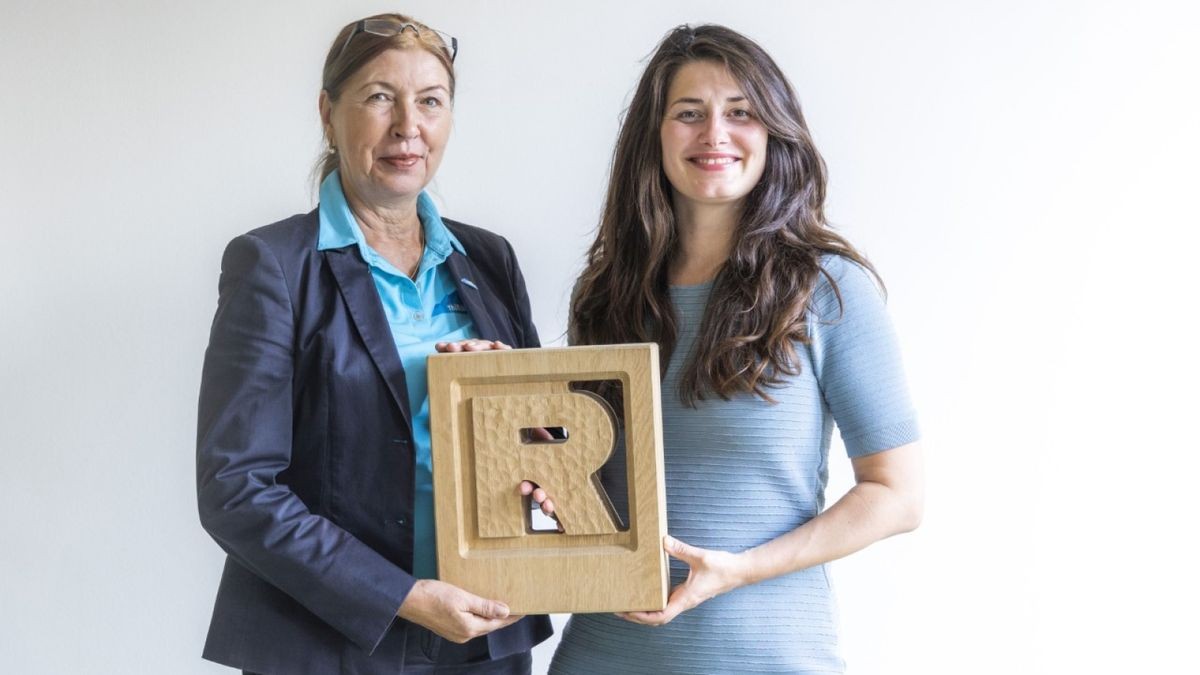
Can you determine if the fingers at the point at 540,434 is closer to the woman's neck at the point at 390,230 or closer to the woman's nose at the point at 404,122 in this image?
the woman's neck at the point at 390,230

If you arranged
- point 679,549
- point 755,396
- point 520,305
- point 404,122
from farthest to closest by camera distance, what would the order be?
1. point 520,305
2. point 404,122
3. point 755,396
4. point 679,549

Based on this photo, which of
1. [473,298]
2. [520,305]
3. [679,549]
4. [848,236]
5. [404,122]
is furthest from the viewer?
[848,236]

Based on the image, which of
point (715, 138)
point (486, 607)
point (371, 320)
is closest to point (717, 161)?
point (715, 138)

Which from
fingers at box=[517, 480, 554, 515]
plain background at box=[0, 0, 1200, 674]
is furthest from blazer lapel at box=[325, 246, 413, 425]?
plain background at box=[0, 0, 1200, 674]

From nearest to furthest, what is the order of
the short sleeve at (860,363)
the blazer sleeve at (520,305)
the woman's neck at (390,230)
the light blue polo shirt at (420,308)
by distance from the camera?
the short sleeve at (860,363) → the light blue polo shirt at (420,308) → the woman's neck at (390,230) → the blazer sleeve at (520,305)

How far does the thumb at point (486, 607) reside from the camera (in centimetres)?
165

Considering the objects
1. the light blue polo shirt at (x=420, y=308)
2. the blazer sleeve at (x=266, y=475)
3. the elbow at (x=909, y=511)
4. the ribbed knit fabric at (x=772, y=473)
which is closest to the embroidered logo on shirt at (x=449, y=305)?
the light blue polo shirt at (x=420, y=308)

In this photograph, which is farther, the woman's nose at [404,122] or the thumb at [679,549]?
the woman's nose at [404,122]

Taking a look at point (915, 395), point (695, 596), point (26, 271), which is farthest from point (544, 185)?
point (695, 596)

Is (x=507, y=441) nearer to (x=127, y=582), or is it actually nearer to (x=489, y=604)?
(x=489, y=604)

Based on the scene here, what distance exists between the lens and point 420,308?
1903mm

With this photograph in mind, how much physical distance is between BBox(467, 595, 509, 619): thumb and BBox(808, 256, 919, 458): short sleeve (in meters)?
0.53

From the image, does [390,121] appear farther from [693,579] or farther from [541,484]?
[693,579]

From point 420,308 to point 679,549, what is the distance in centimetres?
56
